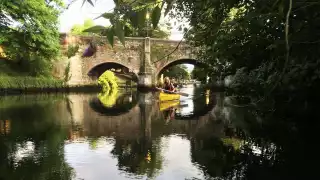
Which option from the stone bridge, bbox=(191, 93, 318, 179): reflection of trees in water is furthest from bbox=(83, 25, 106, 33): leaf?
the stone bridge

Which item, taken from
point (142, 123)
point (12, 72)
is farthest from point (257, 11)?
point (12, 72)

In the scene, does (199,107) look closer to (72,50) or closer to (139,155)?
(139,155)

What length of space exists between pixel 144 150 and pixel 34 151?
2.17 m

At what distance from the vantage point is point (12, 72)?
83.1ft

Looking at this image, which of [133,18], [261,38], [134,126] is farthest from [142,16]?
[134,126]

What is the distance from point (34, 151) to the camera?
23.6ft

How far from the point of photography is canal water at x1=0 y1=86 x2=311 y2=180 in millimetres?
5824

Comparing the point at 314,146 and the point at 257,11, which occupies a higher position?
the point at 257,11

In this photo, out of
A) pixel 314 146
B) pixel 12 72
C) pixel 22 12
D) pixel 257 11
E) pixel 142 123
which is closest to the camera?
pixel 257 11

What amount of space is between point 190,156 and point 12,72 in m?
21.3

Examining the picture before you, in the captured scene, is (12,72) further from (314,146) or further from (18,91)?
(314,146)

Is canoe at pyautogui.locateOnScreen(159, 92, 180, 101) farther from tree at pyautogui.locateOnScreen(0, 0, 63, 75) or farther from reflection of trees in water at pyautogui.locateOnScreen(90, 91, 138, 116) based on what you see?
tree at pyautogui.locateOnScreen(0, 0, 63, 75)

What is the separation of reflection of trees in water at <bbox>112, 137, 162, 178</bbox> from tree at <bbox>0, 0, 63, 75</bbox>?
52.7 ft

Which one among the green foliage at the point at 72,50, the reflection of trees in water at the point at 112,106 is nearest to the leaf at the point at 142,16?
the reflection of trees in water at the point at 112,106
